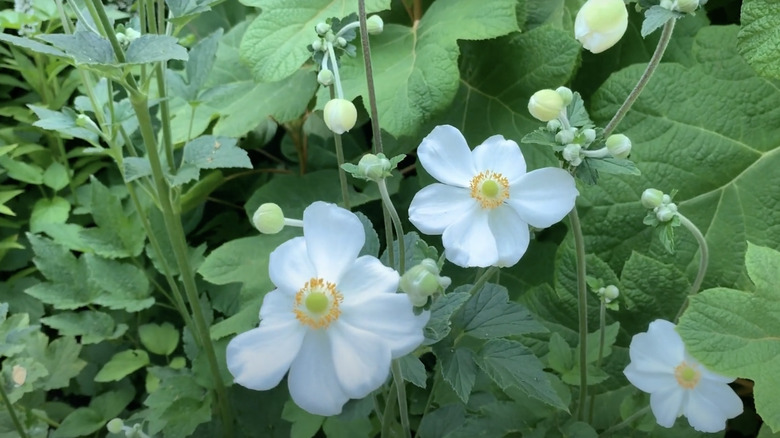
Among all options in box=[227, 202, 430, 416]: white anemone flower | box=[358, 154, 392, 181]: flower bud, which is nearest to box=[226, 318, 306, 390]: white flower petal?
box=[227, 202, 430, 416]: white anemone flower

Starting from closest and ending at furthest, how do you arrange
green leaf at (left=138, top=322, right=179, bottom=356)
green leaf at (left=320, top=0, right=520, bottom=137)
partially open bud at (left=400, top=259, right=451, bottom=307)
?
partially open bud at (left=400, top=259, right=451, bottom=307) → green leaf at (left=320, top=0, right=520, bottom=137) → green leaf at (left=138, top=322, right=179, bottom=356)

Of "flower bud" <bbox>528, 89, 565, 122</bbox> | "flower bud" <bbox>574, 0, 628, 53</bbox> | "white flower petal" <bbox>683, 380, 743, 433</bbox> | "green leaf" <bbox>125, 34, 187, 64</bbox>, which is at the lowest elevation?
"white flower petal" <bbox>683, 380, 743, 433</bbox>

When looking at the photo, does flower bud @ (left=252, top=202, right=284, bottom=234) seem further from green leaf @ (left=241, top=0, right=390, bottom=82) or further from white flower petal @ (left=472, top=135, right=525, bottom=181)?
green leaf @ (left=241, top=0, right=390, bottom=82)

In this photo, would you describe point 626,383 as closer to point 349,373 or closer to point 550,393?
point 550,393

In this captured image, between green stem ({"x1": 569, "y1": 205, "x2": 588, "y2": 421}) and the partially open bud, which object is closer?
the partially open bud

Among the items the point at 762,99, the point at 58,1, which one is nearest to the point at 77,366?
the point at 58,1

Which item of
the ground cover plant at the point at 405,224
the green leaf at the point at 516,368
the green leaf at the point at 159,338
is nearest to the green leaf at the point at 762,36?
the ground cover plant at the point at 405,224

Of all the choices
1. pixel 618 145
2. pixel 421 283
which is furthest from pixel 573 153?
pixel 421 283
